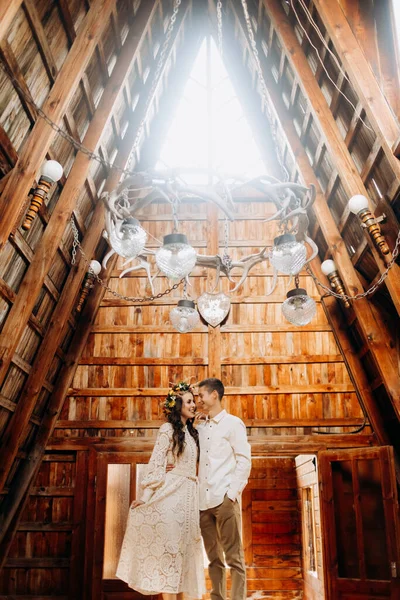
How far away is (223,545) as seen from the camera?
329cm

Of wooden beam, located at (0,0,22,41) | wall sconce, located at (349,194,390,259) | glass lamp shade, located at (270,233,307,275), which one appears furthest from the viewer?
wall sconce, located at (349,194,390,259)

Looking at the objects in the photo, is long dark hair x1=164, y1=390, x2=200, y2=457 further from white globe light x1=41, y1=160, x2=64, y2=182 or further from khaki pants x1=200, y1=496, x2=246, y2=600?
white globe light x1=41, y1=160, x2=64, y2=182

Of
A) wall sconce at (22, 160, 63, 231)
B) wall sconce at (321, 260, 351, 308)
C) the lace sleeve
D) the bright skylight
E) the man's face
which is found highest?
the bright skylight

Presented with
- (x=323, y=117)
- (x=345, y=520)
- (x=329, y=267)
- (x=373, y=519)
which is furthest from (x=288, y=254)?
(x=345, y=520)

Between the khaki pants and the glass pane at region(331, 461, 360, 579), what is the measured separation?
206 cm

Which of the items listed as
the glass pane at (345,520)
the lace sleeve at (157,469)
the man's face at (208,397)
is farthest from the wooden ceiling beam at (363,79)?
the glass pane at (345,520)

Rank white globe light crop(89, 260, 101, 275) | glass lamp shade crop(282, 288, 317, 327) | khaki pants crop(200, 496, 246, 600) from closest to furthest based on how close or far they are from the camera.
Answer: glass lamp shade crop(282, 288, 317, 327) → khaki pants crop(200, 496, 246, 600) → white globe light crop(89, 260, 101, 275)

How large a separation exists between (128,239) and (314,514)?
5509 millimetres

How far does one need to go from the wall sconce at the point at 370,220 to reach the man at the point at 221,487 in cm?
142

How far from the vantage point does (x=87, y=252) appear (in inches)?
193

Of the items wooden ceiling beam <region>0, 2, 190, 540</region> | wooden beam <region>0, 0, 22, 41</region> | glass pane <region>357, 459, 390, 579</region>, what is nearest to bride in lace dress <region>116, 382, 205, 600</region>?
wooden ceiling beam <region>0, 2, 190, 540</region>

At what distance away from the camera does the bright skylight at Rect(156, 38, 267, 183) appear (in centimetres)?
614

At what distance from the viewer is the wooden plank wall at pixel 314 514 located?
645 centimetres

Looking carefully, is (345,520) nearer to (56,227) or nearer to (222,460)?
(222,460)
